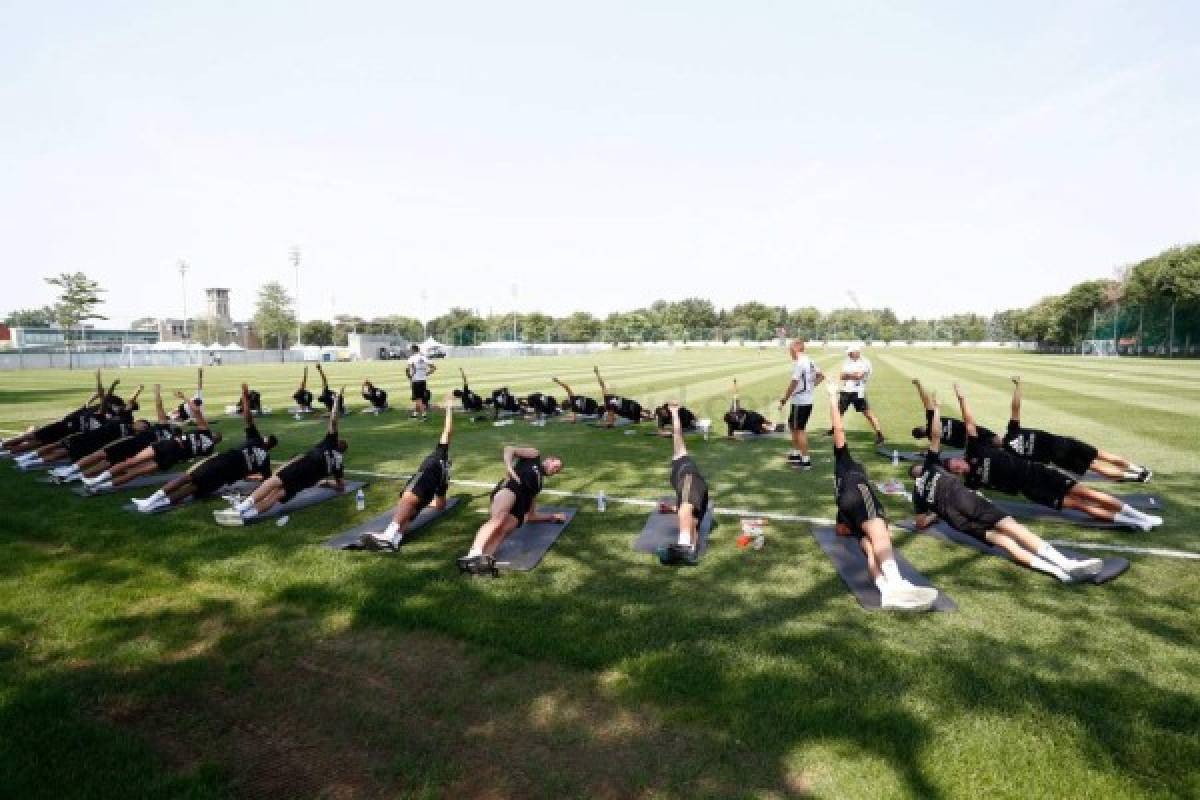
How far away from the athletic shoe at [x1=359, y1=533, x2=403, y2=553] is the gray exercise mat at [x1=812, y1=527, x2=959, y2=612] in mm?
5556

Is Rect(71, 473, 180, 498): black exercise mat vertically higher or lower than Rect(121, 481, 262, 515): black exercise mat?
higher

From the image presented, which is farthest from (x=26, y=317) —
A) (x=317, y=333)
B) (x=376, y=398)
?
(x=376, y=398)

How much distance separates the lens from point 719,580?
6.55 meters

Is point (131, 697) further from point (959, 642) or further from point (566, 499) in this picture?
point (959, 642)

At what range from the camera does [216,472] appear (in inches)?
357

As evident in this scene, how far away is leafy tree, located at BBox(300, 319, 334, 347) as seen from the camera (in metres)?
138

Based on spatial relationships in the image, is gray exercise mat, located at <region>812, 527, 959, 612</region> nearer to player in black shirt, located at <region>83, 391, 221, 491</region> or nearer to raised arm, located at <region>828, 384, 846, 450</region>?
raised arm, located at <region>828, 384, 846, 450</region>

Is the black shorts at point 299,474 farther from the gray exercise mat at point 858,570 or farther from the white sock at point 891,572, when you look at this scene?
the white sock at point 891,572

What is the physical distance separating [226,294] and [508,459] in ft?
668

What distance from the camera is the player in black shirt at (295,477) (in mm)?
8398

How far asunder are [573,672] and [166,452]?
31.6ft

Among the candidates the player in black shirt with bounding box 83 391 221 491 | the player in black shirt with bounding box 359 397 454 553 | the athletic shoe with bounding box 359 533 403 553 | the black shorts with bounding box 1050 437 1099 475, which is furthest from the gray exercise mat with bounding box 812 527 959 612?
the player in black shirt with bounding box 83 391 221 491

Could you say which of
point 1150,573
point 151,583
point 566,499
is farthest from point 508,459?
point 1150,573

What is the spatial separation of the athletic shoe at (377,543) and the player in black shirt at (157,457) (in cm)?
538
